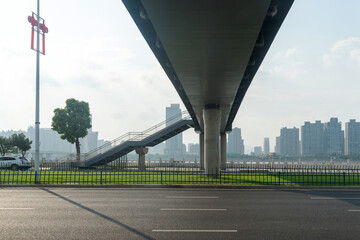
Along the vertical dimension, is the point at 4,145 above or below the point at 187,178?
above

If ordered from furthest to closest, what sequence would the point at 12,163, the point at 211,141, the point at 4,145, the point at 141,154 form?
the point at 4,145 → the point at 141,154 → the point at 12,163 → the point at 211,141

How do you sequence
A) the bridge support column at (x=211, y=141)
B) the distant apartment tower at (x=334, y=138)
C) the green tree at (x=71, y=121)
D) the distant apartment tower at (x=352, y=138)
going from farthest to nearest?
1. the distant apartment tower at (x=334, y=138)
2. the distant apartment tower at (x=352, y=138)
3. the green tree at (x=71, y=121)
4. the bridge support column at (x=211, y=141)

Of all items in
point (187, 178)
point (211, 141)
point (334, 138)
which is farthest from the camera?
point (334, 138)

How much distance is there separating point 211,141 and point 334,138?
575 ft

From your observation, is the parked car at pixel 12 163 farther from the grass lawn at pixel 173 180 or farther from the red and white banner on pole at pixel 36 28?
the red and white banner on pole at pixel 36 28

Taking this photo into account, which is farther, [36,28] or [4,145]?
[4,145]

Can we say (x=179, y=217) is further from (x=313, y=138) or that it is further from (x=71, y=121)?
(x=313, y=138)

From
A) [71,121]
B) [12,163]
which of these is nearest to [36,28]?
[12,163]

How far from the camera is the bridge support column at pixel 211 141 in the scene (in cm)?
2786

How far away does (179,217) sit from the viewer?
33.7 feet

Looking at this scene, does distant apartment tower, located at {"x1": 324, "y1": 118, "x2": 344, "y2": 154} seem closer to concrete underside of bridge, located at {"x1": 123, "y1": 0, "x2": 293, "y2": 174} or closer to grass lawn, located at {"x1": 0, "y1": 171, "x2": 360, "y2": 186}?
grass lawn, located at {"x1": 0, "y1": 171, "x2": 360, "y2": 186}

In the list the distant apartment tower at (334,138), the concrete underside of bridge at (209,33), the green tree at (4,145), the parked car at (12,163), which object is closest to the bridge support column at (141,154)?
the parked car at (12,163)

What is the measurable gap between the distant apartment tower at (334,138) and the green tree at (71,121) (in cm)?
15859

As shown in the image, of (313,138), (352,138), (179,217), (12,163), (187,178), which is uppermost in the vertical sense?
(313,138)
